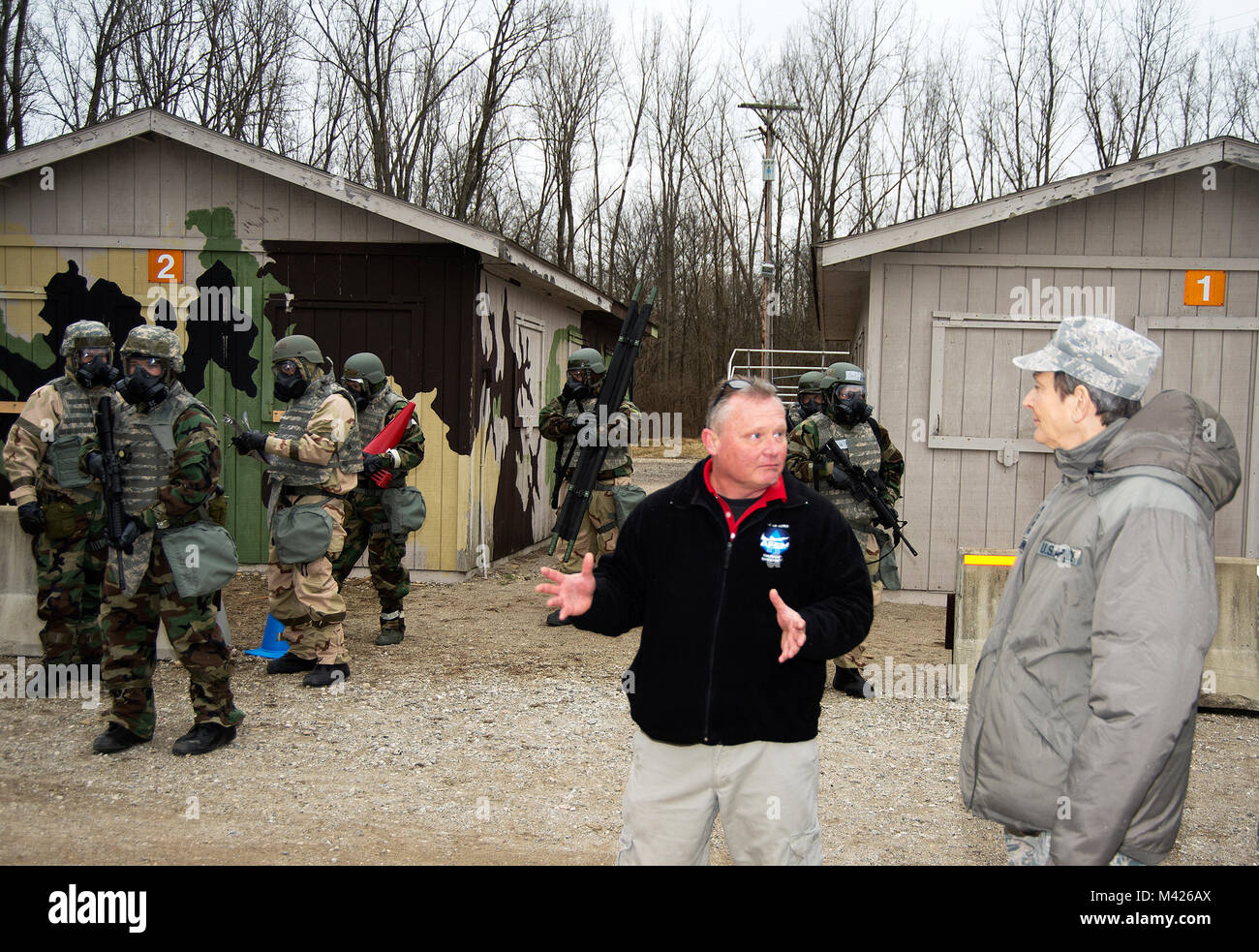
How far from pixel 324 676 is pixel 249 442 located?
1.47 metres

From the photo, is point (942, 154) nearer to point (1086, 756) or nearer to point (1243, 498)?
point (1243, 498)

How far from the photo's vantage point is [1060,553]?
7.43 ft

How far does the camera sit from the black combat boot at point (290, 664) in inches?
257

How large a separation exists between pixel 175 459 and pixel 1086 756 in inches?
163

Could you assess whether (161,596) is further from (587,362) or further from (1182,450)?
(1182,450)

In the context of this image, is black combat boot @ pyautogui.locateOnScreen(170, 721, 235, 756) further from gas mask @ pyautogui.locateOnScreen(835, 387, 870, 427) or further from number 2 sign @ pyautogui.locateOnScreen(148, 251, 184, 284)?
number 2 sign @ pyautogui.locateOnScreen(148, 251, 184, 284)

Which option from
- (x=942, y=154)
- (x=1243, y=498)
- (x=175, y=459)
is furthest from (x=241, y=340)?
(x=942, y=154)

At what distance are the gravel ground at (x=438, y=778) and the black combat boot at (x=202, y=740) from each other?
60 mm

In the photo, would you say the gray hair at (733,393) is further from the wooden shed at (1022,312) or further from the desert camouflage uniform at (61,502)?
the wooden shed at (1022,312)

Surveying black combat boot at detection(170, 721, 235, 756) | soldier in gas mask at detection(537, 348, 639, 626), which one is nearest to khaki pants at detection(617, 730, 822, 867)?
black combat boot at detection(170, 721, 235, 756)

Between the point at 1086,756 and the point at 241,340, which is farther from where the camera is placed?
the point at 241,340

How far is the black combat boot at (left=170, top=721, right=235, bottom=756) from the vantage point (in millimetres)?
4945

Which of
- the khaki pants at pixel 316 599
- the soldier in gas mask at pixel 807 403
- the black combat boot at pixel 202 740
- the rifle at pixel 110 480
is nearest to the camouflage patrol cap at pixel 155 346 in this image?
the rifle at pixel 110 480

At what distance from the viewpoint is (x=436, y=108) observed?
1089 inches
